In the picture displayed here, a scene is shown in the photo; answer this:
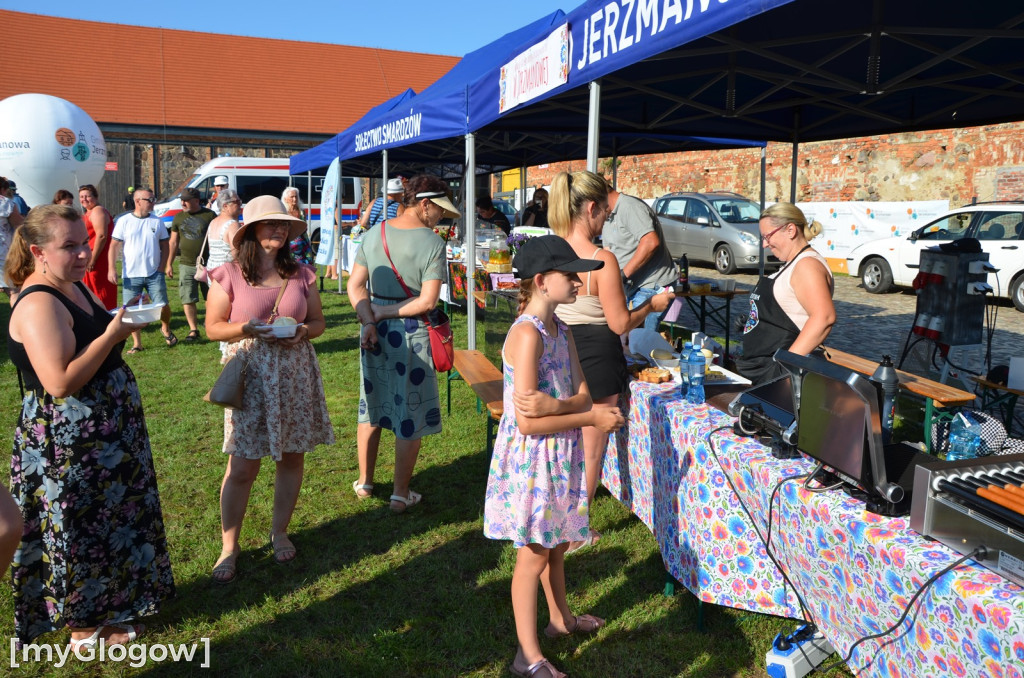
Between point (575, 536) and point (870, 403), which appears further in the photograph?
point (575, 536)

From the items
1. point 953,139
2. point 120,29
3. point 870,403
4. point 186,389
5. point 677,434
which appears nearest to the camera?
point 870,403

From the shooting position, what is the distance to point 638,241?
5.52 metres

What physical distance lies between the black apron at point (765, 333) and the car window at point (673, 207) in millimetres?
13567

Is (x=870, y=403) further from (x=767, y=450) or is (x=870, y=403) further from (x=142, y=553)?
(x=142, y=553)

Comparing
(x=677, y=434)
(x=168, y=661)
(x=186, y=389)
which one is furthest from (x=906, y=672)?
(x=186, y=389)

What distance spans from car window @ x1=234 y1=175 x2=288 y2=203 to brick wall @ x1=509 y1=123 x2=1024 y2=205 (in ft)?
28.2

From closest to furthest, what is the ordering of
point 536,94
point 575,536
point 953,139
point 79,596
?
point 575,536 < point 79,596 < point 536,94 < point 953,139

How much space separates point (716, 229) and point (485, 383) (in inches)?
468

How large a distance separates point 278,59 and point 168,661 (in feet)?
117

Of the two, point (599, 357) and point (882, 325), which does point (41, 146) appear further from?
point (599, 357)

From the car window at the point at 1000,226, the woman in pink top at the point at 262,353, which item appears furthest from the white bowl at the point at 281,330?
the car window at the point at 1000,226

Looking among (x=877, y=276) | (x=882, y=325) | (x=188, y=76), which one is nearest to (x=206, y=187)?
(x=188, y=76)

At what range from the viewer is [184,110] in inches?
1172

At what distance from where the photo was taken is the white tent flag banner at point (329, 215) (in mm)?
11297
